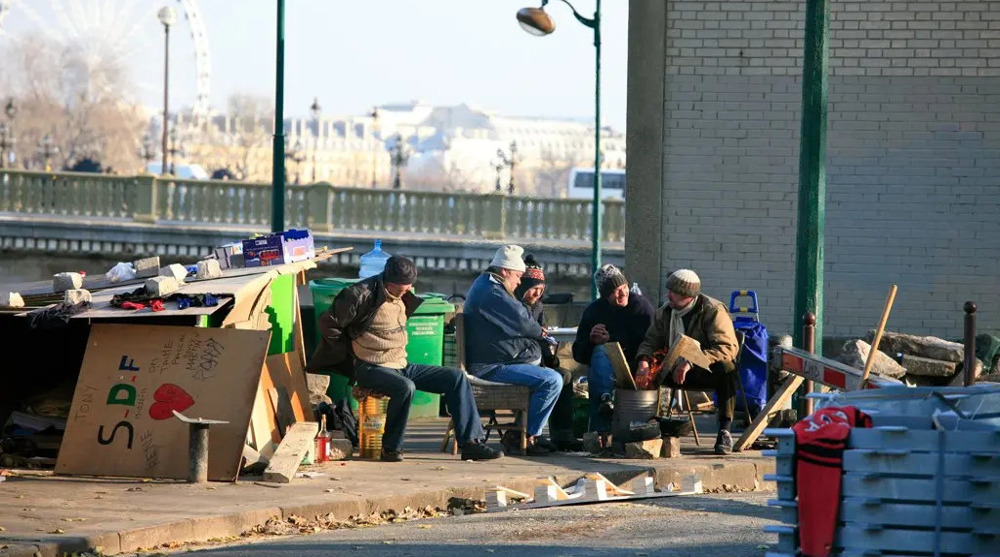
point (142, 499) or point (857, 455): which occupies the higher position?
point (857, 455)

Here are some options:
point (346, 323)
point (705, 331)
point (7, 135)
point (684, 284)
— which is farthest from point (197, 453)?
point (7, 135)

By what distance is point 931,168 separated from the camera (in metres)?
18.2

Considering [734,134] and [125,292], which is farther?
[734,134]

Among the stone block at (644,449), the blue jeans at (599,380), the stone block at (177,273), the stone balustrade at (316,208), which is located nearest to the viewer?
the stone block at (177,273)

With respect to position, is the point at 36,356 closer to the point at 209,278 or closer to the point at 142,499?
the point at 209,278

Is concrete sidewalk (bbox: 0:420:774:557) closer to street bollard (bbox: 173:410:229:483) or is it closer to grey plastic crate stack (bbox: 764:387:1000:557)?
street bollard (bbox: 173:410:229:483)

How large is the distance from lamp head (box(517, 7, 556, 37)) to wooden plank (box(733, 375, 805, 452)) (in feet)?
37.2

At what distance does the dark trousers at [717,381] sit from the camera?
13375mm

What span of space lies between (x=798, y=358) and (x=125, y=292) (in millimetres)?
4763

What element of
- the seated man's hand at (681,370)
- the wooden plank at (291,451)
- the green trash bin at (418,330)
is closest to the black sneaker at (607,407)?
the seated man's hand at (681,370)

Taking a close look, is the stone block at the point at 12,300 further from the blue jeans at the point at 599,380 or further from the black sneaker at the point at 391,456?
the blue jeans at the point at 599,380

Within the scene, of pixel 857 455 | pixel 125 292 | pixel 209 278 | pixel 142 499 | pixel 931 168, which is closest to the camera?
pixel 857 455

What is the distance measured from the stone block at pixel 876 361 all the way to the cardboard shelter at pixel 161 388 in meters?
5.94

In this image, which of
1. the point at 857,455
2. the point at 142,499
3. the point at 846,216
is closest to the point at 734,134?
the point at 846,216
